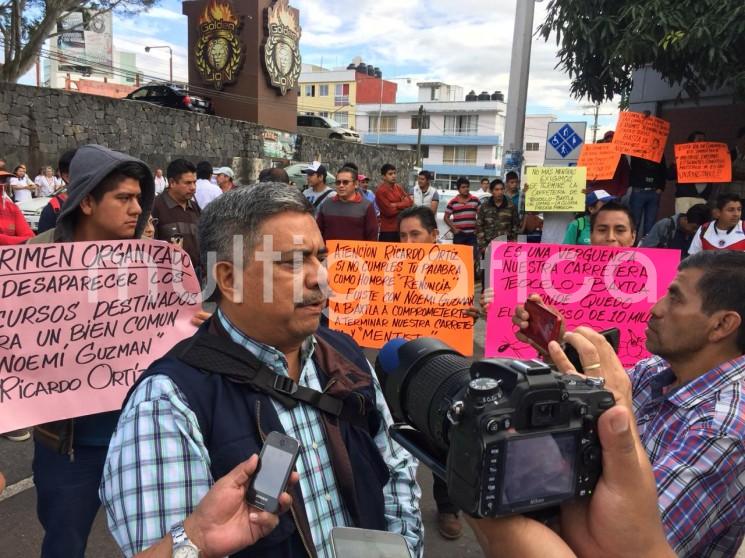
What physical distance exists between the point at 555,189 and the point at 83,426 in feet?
13.4

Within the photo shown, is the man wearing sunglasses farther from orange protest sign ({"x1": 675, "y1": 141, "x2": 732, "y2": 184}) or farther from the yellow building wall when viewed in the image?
the yellow building wall

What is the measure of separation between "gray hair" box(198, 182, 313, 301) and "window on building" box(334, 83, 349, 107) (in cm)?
6787

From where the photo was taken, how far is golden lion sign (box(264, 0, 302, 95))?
2358 centimetres

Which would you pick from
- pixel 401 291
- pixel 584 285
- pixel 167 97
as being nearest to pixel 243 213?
pixel 401 291

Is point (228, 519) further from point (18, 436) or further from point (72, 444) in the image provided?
point (18, 436)

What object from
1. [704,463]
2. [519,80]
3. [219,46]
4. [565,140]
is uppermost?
[219,46]

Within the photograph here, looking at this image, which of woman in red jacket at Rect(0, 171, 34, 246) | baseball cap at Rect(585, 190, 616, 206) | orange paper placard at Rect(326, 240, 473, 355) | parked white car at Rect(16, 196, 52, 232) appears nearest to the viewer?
orange paper placard at Rect(326, 240, 473, 355)

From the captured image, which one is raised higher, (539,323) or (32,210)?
(539,323)

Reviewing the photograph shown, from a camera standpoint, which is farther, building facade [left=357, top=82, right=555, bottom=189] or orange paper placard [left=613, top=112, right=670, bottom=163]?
building facade [left=357, top=82, right=555, bottom=189]

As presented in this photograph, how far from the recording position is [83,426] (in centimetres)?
219

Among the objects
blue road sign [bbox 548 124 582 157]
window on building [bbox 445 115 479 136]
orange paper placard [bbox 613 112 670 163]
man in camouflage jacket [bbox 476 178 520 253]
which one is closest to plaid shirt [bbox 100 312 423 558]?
blue road sign [bbox 548 124 582 157]

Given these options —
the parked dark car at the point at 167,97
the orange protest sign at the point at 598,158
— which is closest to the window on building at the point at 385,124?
the parked dark car at the point at 167,97

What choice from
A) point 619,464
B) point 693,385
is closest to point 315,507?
point 619,464

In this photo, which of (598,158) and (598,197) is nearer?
(598,197)
